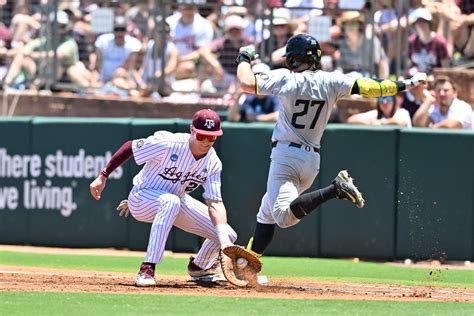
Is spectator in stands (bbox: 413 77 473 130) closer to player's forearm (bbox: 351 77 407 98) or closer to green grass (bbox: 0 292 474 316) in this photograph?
player's forearm (bbox: 351 77 407 98)

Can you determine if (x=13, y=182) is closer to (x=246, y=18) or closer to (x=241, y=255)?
(x=246, y=18)

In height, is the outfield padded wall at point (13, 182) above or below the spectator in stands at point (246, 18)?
below

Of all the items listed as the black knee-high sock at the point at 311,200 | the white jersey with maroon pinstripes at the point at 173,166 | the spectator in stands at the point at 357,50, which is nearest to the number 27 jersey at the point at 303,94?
the black knee-high sock at the point at 311,200

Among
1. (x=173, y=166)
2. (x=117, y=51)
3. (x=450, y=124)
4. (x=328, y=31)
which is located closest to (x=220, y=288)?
(x=173, y=166)

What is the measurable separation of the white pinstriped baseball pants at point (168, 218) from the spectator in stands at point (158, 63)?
5.21 meters

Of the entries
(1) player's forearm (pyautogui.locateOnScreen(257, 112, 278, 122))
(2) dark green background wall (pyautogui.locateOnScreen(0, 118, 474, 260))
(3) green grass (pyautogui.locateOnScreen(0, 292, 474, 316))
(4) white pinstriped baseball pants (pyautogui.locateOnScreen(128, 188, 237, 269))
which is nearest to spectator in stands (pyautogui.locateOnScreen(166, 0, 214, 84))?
(1) player's forearm (pyautogui.locateOnScreen(257, 112, 278, 122))

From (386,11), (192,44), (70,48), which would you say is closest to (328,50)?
(386,11)

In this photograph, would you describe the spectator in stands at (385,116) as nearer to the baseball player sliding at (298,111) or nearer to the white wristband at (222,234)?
the baseball player sliding at (298,111)

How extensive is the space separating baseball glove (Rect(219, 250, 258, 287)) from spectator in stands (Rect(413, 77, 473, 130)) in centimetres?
477

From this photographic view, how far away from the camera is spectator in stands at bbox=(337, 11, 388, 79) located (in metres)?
13.2

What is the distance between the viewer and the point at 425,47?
13367 mm

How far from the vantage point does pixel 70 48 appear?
14.0 meters

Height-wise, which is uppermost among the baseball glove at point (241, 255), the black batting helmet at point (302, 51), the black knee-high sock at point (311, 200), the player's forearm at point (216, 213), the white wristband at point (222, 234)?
the black batting helmet at point (302, 51)

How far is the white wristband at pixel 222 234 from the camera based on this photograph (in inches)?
326
